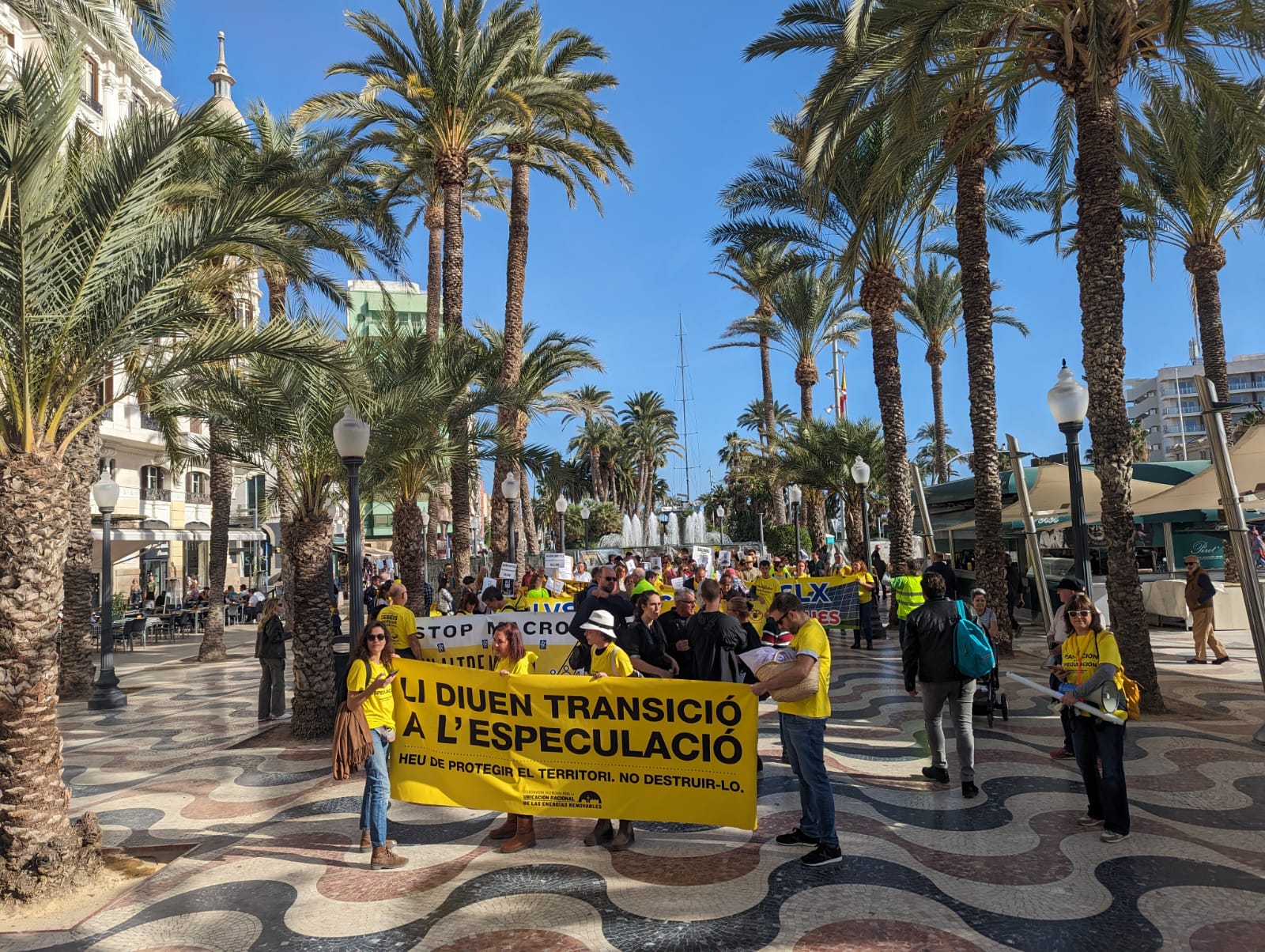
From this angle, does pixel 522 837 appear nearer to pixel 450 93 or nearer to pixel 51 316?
pixel 51 316

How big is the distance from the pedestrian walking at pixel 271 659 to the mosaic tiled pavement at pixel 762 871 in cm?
244

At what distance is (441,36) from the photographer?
17.8m

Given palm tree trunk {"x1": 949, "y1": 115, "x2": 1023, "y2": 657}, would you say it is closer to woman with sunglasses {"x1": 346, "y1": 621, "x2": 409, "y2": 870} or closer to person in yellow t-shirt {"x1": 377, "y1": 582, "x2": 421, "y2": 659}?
person in yellow t-shirt {"x1": 377, "y1": 582, "x2": 421, "y2": 659}

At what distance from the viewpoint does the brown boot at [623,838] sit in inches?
226

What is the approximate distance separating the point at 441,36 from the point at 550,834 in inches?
680

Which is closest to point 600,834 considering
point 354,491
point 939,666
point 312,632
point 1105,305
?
point 939,666

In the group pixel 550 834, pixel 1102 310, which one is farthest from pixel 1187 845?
pixel 1102 310

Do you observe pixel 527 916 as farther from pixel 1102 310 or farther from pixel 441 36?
pixel 441 36

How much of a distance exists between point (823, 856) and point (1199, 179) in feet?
39.3

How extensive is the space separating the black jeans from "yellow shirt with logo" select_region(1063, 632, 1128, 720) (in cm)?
940

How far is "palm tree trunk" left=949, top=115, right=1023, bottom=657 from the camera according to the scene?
1385cm

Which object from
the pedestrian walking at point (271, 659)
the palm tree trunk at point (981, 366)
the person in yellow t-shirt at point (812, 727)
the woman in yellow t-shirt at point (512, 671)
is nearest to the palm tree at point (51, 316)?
the woman in yellow t-shirt at point (512, 671)

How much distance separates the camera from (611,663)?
5844 mm

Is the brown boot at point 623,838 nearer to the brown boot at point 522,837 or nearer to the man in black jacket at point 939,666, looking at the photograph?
the brown boot at point 522,837
